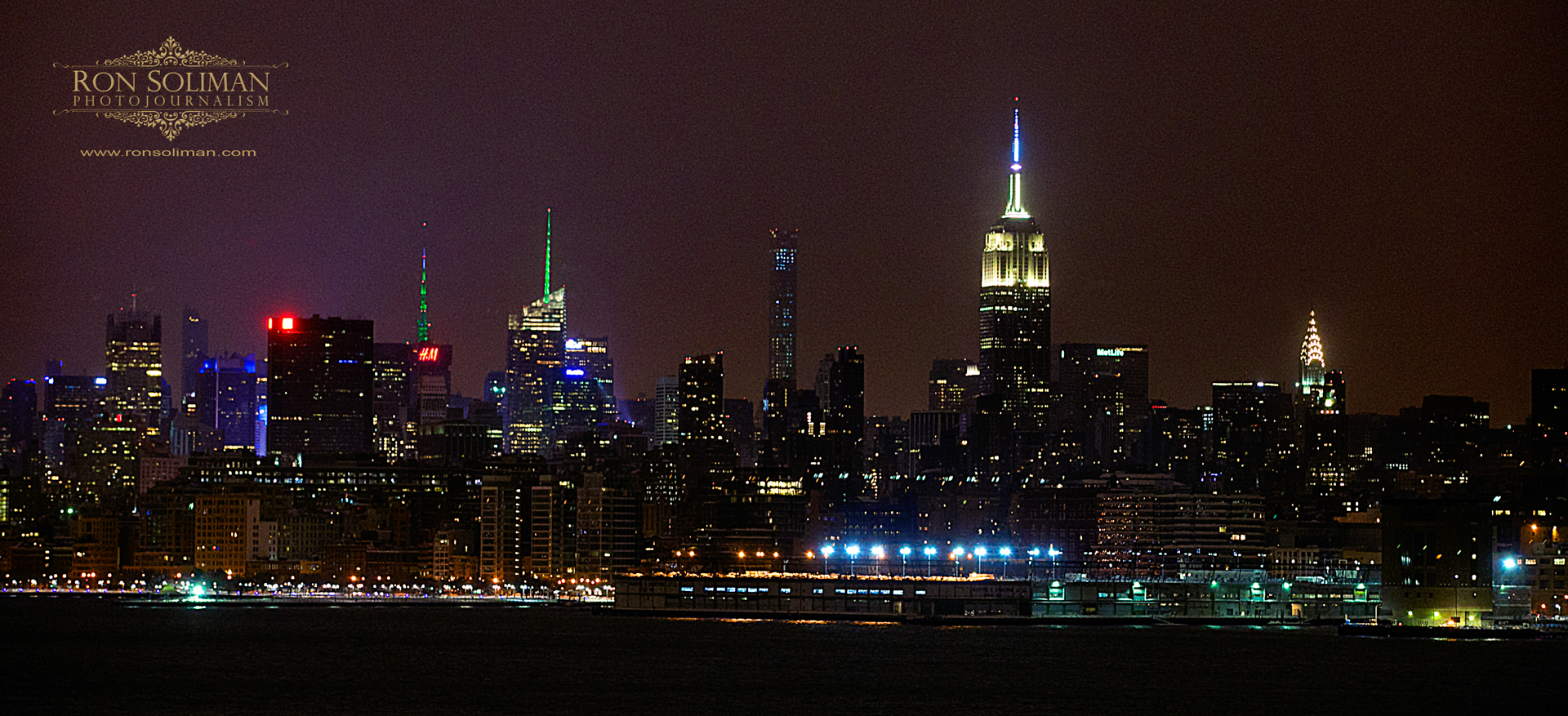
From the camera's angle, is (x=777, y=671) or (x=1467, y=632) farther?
(x=1467, y=632)

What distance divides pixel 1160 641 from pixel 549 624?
47.9 meters

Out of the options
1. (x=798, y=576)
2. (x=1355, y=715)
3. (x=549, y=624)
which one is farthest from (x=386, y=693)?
(x=798, y=576)

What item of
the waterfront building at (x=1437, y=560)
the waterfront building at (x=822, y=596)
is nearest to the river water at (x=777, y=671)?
the waterfront building at (x=1437, y=560)

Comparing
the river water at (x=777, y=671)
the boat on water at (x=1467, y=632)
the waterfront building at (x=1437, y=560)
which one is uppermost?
the waterfront building at (x=1437, y=560)

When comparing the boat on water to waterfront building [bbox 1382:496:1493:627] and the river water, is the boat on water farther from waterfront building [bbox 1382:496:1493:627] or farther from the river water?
the river water

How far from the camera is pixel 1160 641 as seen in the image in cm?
14125

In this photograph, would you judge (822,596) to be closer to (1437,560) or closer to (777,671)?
(1437,560)

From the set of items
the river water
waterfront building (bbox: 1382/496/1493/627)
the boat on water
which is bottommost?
the river water

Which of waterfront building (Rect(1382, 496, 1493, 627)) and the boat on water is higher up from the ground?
waterfront building (Rect(1382, 496, 1493, 627))

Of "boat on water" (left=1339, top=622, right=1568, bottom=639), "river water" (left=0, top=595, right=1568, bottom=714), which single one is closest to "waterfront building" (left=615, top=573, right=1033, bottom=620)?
"river water" (left=0, top=595, right=1568, bottom=714)

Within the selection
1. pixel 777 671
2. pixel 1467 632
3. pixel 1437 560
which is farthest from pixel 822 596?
pixel 1467 632

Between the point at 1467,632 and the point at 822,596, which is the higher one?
the point at 822,596

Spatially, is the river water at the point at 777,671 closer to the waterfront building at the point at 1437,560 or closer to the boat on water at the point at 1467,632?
the boat on water at the point at 1467,632

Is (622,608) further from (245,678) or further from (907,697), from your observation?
(907,697)
